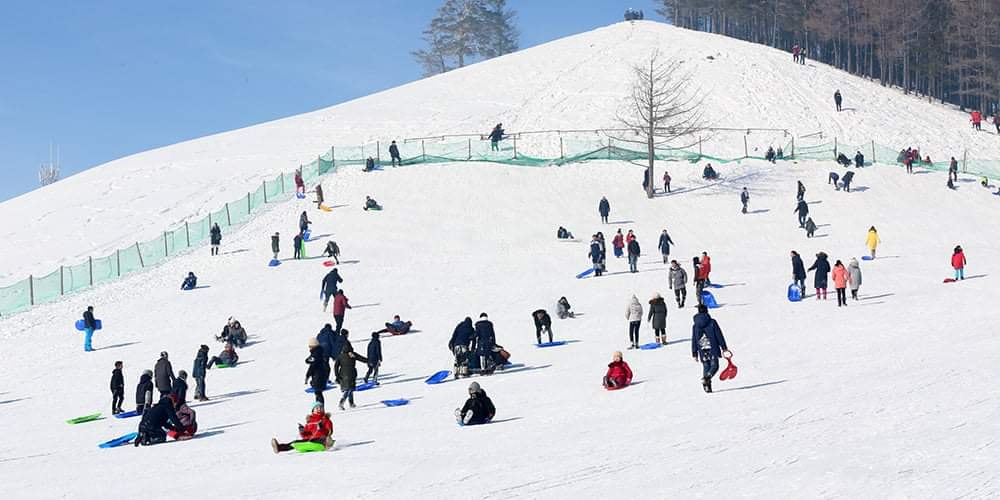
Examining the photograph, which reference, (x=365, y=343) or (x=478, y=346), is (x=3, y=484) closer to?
(x=478, y=346)

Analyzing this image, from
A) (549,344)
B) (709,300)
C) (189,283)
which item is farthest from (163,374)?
(189,283)

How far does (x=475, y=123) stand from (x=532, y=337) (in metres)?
45.5

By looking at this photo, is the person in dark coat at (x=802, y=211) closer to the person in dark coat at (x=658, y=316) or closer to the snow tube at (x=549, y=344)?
the snow tube at (x=549, y=344)

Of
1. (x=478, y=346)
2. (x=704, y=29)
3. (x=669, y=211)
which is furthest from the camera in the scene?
(x=704, y=29)

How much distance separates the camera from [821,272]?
26281mm

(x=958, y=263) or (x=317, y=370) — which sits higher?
(x=958, y=263)

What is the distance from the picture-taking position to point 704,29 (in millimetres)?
116312

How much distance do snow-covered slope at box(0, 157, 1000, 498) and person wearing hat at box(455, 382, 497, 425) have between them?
0.29m

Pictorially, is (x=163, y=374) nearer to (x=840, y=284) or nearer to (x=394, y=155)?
(x=840, y=284)

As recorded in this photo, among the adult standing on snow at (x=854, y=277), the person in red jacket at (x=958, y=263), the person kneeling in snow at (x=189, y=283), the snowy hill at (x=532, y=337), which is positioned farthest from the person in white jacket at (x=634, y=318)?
the person kneeling in snow at (x=189, y=283)

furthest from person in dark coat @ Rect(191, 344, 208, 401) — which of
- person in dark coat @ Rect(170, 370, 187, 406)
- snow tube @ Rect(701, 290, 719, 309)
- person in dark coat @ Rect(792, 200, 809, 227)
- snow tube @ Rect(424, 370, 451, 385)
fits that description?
person in dark coat @ Rect(792, 200, 809, 227)

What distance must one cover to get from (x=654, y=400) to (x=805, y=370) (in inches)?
121

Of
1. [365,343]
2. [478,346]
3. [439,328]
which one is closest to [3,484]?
[478,346]

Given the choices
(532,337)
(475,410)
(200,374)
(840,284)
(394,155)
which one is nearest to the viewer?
(475,410)
